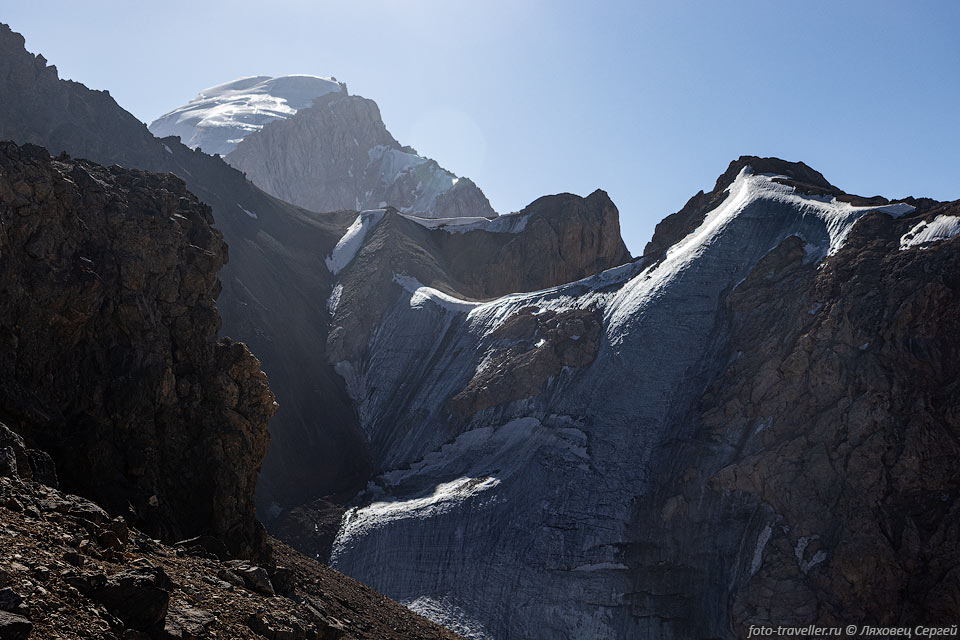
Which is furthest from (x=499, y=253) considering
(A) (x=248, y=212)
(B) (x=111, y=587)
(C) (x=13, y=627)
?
(C) (x=13, y=627)

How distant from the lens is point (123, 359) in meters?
19.7

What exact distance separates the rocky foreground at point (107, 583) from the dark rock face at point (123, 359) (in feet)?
10.9

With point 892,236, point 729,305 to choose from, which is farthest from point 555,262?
point 892,236

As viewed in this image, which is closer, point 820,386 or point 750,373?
point 820,386

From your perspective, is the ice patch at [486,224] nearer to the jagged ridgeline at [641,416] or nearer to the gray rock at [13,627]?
the jagged ridgeline at [641,416]

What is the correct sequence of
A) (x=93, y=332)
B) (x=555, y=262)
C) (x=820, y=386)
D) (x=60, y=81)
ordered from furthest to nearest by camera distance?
(x=555, y=262) → (x=60, y=81) → (x=820, y=386) → (x=93, y=332)

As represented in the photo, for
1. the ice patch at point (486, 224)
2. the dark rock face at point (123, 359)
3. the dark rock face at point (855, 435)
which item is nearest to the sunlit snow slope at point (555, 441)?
the dark rock face at point (855, 435)

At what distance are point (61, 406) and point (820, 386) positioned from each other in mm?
27989

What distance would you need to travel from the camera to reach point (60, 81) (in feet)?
208

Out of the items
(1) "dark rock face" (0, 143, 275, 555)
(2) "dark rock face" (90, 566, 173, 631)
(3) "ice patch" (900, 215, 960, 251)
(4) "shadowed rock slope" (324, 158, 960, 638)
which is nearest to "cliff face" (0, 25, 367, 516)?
(4) "shadowed rock slope" (324, 158, 960, 638)

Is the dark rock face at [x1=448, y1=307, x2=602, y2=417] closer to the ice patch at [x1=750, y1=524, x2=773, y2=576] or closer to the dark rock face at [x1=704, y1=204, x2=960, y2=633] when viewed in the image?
the dark rock face at [x1=704, y1=204, x2=960, y2=633]

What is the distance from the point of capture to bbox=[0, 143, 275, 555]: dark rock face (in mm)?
16953

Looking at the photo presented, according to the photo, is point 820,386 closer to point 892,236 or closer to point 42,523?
point 892,236

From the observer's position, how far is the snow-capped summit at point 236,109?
158000 millimetres
